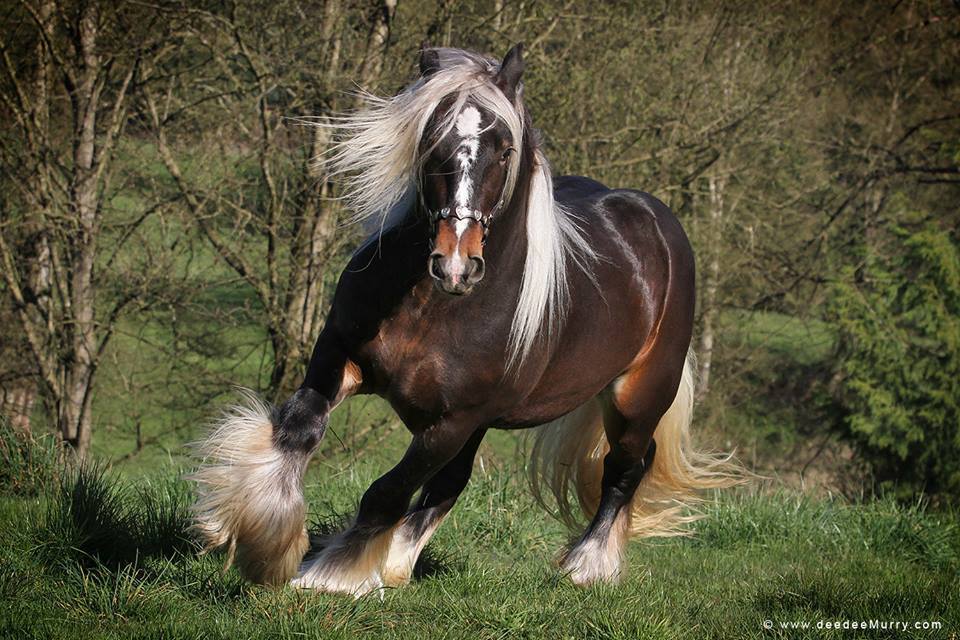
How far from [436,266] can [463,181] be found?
1.16ft

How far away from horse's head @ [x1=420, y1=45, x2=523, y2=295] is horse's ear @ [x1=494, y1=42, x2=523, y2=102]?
22 cm

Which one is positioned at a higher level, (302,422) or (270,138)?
(270,138)

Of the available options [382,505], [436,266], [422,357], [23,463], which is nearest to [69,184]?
[23,463]

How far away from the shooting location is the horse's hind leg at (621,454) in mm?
5133

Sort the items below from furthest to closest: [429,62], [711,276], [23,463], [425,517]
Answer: [711,276] → [23,463] → [425,517] → [429,62]

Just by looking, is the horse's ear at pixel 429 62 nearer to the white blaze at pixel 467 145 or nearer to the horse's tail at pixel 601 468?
the white blaze at pixel 467 145

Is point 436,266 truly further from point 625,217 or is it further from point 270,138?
point 270,138

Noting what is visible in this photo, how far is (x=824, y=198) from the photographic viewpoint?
17.2 m

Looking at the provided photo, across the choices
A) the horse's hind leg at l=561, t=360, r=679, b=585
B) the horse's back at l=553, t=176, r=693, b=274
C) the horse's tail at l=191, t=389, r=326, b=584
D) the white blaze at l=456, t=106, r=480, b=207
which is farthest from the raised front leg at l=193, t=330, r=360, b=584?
the horse's hind leg at l=561, t=360, r=679, b=585

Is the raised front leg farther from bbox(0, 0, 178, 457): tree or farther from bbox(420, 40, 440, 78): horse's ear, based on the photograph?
bbox(0, 0, 178, 457): tree

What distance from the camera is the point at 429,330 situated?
12.5 ft

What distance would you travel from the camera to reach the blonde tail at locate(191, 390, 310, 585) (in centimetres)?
363

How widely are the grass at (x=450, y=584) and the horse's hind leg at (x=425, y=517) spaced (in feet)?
0.46

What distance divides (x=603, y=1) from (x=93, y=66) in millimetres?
5774
